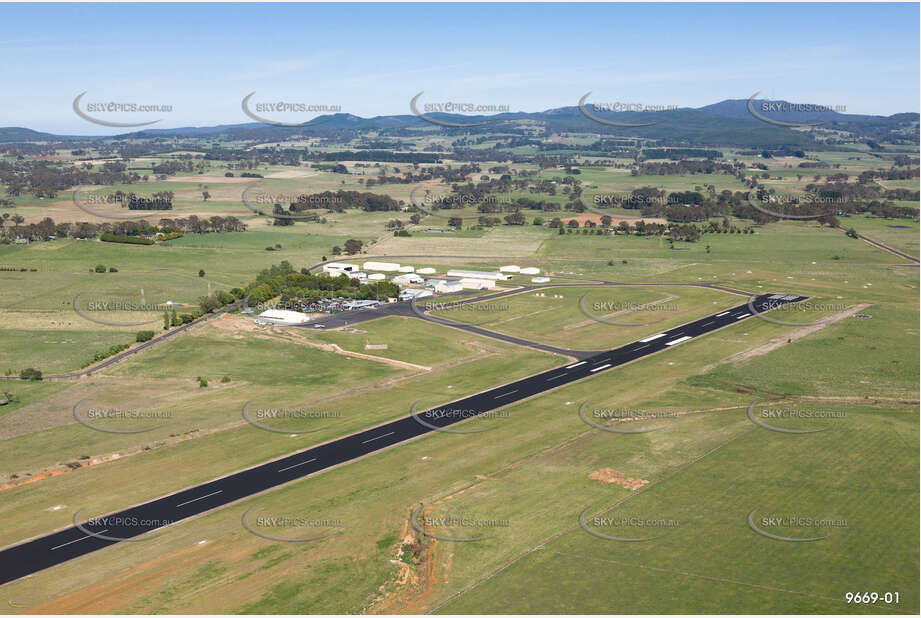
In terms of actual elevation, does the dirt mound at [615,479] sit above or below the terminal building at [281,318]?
below

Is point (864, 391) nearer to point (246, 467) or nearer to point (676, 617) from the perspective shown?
point (676, 617)

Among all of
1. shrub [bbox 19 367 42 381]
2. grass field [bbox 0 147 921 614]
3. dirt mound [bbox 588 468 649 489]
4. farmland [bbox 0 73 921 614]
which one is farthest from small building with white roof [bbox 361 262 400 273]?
dirt mound [bbox 588 468 649 489]

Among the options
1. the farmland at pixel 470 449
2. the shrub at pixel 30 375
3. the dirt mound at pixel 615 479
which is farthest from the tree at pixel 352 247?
the dirt mound at pixel 615 479

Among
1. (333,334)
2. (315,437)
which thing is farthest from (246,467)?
(333,334)

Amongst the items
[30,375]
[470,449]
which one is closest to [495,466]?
[470,449]

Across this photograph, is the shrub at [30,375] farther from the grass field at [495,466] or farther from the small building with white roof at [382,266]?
the small building with white roof at [382,266]

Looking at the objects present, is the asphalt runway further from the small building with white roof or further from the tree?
the tree
